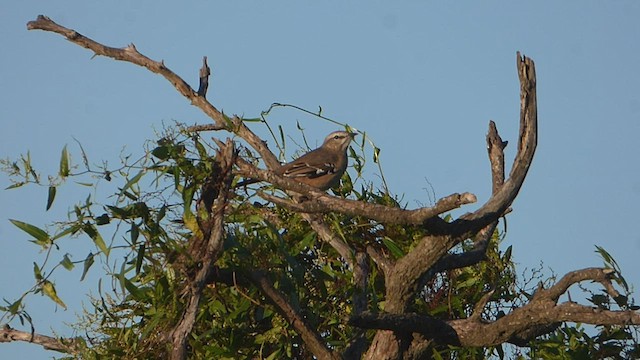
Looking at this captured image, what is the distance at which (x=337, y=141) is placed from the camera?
11.6 metres

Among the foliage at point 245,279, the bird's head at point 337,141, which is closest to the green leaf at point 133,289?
the foliage at point 245,279

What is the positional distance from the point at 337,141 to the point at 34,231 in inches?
230

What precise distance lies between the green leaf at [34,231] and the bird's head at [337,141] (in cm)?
517

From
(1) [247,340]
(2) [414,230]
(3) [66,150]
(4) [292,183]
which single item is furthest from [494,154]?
(3) [66,150]

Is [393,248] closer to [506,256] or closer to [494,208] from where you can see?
[506,256]

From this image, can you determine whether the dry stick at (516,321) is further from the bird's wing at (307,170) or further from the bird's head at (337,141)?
the bird's head at (337,141)

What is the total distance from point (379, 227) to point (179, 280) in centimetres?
248

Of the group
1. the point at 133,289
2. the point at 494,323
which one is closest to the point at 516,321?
the point at 494,323

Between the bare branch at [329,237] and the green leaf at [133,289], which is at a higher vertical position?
the bare branch at [329,237]

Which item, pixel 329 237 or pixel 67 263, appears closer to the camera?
pixel 67 263

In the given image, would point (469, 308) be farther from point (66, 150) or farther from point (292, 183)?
point (66, 150)

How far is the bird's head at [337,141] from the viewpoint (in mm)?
11234

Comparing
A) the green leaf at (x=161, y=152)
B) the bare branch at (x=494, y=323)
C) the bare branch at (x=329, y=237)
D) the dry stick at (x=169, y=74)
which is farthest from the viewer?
the dry stick at (x=169, y=74)

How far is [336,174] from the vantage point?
10.0m
